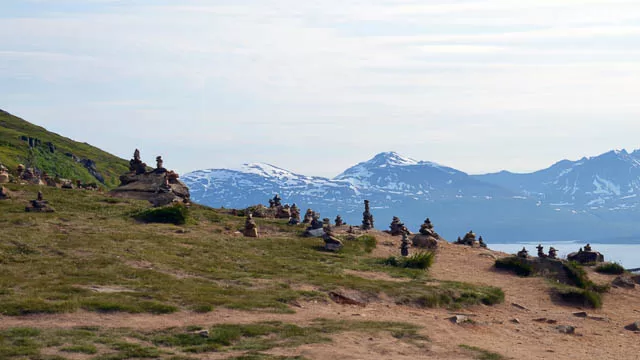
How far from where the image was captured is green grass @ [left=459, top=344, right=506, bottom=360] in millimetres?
24231

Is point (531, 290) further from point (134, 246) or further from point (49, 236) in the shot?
point (49, 236)

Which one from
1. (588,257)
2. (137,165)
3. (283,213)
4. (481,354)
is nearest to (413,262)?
(588,257)

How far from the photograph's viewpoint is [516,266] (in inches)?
1767

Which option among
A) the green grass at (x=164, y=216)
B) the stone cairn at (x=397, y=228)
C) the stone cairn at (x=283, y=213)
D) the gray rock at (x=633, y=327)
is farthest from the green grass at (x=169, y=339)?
the stone cairn at (x=283, y=213)

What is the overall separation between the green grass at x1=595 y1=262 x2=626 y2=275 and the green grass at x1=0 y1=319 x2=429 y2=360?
27656 millimetres

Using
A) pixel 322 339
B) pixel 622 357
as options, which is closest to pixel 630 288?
pixel 622 357

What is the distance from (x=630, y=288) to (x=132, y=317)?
3127cm

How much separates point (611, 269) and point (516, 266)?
8.78m

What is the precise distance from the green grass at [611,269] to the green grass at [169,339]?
2766cm

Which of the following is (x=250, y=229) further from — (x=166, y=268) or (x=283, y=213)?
(x=166, y=268)

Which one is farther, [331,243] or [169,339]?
[331,243]

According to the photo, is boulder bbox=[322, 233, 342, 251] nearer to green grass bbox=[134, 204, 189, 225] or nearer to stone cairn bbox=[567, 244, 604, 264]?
green grass bbox=[134, 204, 189, 225]

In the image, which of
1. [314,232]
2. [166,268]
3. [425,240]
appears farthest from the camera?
[425,240]

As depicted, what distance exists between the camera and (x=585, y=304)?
38.3 meters
